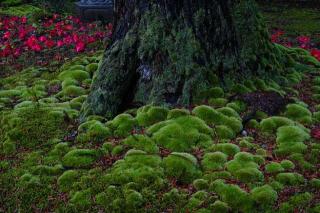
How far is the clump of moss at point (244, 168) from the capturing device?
17.1 feet

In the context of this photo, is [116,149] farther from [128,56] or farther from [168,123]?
[128,56]

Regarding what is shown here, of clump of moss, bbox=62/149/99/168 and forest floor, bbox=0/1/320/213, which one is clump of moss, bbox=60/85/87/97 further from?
clump of moss, bbox=62/149/99/168

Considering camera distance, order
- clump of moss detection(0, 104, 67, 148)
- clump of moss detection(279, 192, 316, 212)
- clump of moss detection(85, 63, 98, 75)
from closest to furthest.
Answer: clump of moss detection(279, 192, 316, 212) → clump of moss detection(0, 104, 67, 148) → clump of moss detection(85, 63, 98, 75)

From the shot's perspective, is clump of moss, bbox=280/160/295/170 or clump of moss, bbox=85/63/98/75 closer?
clump of moss, bbox=280/160/295/170

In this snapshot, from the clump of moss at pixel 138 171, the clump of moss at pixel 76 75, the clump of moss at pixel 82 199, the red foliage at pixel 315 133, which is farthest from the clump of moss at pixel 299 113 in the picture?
the clump of moss at pixel 76 75

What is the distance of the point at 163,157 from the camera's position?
5.59 m

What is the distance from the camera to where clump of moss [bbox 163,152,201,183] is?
530cm

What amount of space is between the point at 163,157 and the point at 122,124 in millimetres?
999

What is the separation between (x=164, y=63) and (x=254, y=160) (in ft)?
6.52

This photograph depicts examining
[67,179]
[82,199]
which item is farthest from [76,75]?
[82,199]

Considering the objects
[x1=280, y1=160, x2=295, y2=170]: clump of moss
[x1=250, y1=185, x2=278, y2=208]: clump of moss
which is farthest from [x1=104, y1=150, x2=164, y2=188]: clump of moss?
[x1=280, y1=160, x2=295, y2=170]: clump of moss

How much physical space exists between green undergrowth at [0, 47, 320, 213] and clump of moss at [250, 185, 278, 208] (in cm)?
1

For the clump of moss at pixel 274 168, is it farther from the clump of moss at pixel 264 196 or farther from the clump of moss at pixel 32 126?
the clump of moss at pixel 32 126

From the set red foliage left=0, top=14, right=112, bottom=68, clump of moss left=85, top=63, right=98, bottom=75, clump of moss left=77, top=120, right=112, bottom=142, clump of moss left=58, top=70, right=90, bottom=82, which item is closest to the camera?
clump of moss left=77, top=120, right=112, bottom=142
